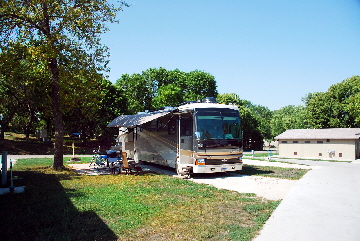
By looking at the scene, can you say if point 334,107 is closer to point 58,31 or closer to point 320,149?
point 320,149

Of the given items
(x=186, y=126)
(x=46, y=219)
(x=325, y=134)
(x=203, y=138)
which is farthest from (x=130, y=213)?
(x=325, y=134)

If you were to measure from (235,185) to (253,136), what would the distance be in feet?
140

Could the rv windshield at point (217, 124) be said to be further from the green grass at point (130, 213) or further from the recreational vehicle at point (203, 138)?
the green grass at point (130, 213)

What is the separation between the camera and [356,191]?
946 centimetres

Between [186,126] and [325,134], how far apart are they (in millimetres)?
26296

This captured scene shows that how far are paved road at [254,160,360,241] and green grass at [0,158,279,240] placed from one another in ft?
1.24

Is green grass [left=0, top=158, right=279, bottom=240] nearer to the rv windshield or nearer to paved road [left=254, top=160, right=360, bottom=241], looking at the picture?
paved road [left=254, top=160, right=360, bottom=241]

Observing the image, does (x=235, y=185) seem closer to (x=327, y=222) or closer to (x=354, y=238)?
(x=327, y=222)

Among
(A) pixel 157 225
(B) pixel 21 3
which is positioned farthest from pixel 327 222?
(B) pixel 21 3

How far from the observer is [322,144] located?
3391cm

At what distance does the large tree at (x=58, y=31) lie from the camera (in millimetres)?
13703

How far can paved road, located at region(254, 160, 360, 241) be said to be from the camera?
527 cm

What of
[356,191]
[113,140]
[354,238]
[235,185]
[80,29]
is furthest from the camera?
[113,140]

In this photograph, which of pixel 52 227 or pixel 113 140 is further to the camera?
pixel 113 140
